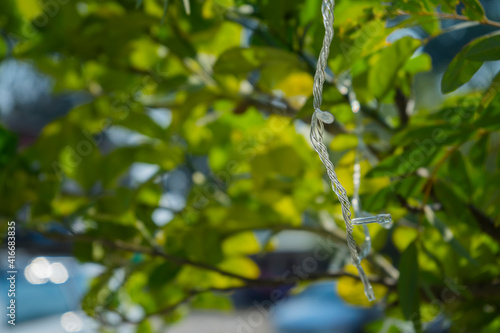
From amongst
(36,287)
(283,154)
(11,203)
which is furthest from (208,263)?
(36,287)

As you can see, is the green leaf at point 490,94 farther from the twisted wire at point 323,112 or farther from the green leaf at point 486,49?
the twisted wire at point 323,112

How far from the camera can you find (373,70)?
0.35 m

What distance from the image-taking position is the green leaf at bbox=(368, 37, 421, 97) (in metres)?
0.33

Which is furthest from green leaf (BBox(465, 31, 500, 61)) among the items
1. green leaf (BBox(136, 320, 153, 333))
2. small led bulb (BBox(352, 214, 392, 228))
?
green leaf (BBox(136, 320, 153, 333))

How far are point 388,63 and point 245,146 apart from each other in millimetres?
276

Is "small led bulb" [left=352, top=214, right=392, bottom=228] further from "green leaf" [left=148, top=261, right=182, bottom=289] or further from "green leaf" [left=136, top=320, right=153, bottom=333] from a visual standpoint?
"green leaf" [left=136, top=320, right=153, bottom=333]

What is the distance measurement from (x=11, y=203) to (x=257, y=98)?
300 millimetres

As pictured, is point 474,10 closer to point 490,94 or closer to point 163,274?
point 490,94

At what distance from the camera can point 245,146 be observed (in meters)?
0.59

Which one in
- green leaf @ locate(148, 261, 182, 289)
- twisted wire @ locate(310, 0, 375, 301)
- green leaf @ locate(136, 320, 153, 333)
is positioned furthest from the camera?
green leaf @ locate(136, 320, 153, 333)

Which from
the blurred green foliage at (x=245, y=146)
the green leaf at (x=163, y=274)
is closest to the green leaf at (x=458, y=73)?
the blurred green foliage at (x=245, y=146)

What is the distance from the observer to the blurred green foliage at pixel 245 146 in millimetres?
338

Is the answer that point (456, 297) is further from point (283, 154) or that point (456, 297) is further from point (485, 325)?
point (283, 154)

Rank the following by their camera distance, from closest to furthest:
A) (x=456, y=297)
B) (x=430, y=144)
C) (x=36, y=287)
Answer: (x=430, y=144)
(x=456, y=297)
(x=36, y=287)
